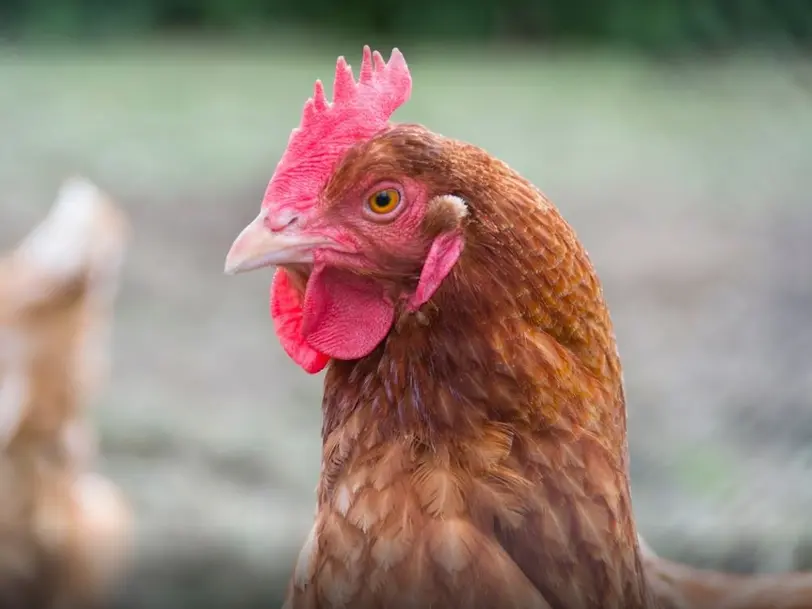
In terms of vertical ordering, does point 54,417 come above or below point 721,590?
above

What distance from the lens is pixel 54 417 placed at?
203 cm

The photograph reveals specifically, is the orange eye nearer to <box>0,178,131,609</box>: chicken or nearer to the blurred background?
the blurred background

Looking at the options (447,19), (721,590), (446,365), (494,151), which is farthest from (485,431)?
(494,151)

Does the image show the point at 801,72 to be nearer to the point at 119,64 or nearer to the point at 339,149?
the point at 339,149

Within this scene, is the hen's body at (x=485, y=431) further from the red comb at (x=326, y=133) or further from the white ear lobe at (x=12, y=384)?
the white ear lobe at (x=12, y=384)

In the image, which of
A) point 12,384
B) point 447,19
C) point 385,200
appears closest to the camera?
point 385,200

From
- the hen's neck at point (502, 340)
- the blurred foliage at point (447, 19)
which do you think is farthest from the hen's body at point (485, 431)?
the blurred foliage at point (447, 19)

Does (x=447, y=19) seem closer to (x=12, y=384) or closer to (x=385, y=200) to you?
(x=385, y=200)

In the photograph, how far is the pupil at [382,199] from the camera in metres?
0.89

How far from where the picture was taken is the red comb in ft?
3.04

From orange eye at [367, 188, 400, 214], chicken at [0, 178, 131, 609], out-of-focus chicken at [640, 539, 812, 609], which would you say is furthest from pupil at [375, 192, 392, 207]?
chicken at [0, 178, 131, 609]

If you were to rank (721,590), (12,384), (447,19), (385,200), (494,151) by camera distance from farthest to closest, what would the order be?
(494,151)
(12,384)
(447,19)
(721,590)
(385,200)

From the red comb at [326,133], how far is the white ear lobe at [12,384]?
1.21m

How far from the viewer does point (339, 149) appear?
3.05ft
